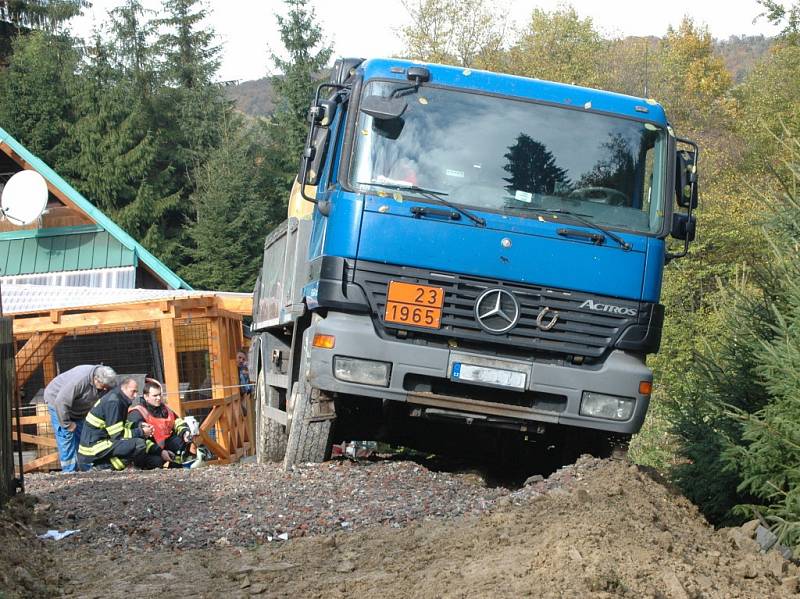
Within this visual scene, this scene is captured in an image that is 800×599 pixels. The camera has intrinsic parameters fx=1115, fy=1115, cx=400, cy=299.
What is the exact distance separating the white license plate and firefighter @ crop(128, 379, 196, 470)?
6.23 m

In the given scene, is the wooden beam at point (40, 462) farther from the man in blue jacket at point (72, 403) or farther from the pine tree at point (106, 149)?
the pine tree at point (106, 149)

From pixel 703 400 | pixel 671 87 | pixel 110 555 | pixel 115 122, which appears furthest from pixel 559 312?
pixel 671 87

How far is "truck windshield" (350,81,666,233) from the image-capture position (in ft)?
25.6

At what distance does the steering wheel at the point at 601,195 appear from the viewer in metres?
7.98

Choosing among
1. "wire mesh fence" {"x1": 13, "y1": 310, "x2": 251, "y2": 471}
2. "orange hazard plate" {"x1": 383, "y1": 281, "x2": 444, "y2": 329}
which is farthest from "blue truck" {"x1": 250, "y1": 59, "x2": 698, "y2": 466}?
"wire mesh fence" {"x1": 13, "y1": 310, "x2": 251, "y2": 471}

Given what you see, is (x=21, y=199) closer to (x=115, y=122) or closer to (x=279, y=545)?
(x=279, y=545)

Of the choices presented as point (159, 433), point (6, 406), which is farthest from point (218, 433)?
point (6, 406)

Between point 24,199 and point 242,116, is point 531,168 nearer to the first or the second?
point 24,199

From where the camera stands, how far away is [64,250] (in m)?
24.2

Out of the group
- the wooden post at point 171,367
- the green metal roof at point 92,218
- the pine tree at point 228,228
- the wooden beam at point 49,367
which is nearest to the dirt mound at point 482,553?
the wooden post at point 171,367

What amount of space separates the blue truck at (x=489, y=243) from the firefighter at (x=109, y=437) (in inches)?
200

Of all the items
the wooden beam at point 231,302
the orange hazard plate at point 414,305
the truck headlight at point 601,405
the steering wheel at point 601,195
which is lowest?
the wooden beam at point 231,302

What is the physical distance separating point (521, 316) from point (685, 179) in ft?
5.45

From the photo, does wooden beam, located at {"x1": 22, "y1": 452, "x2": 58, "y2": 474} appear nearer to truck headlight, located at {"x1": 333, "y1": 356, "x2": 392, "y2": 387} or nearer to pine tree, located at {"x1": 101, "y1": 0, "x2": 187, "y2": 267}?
truck headlight, located at {"x1": 333, "y1": 356, "x2": 392, "y2": 387}
